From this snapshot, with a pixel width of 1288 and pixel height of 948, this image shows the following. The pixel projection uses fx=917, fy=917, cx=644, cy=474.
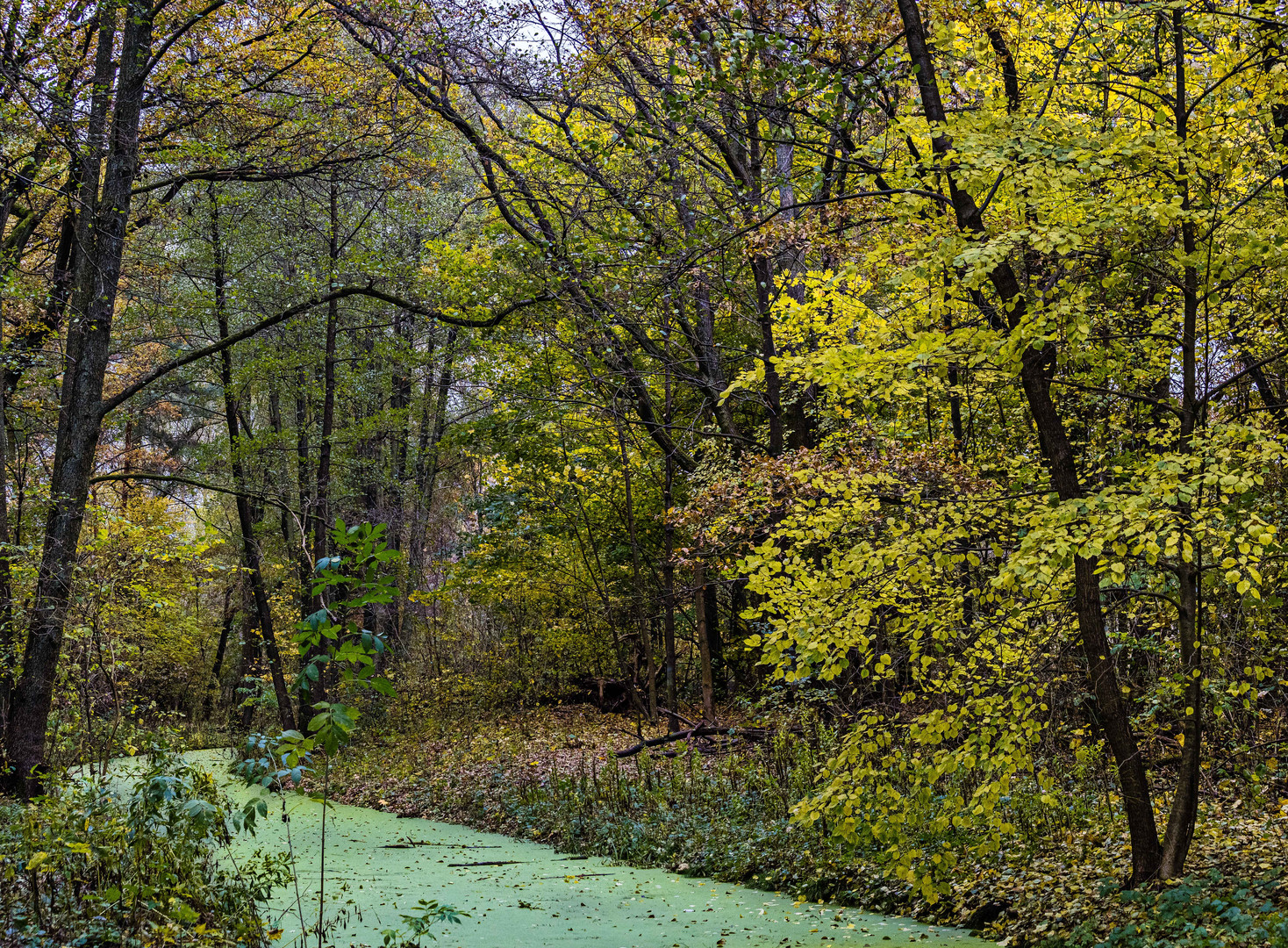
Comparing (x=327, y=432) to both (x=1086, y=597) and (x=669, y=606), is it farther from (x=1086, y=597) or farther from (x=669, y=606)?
(x=1086, y=597)

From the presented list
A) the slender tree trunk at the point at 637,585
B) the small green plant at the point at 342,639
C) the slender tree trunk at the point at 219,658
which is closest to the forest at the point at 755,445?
the small green plant at the point at 342,639

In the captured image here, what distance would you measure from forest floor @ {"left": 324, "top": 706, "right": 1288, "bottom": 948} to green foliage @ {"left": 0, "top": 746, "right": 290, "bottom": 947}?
3.73m

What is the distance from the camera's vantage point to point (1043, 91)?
5.07 metres

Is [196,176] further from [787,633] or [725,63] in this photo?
[787,633]

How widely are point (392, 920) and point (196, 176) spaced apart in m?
6.96

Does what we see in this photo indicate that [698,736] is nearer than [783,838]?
No

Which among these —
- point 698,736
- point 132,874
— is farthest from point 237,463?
point 132,874

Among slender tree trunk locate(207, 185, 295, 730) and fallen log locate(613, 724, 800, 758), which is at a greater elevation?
slender tree trunk locate(207, 185, 295, 730)

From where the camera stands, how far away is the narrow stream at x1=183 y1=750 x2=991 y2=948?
17.0 feet

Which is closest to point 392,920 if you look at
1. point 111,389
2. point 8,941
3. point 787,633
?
point 8,941

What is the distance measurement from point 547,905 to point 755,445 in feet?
20.7

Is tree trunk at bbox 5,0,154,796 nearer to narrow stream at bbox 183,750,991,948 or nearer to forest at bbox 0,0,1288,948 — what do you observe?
forest at bbox 0,0,1288,948

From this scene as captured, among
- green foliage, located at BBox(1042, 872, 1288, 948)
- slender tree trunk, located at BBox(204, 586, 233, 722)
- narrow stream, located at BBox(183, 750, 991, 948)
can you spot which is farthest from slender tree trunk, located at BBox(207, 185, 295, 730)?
green foliage, located at BBox(1042, 872, 1288, 948)

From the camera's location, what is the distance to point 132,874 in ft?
14.1
